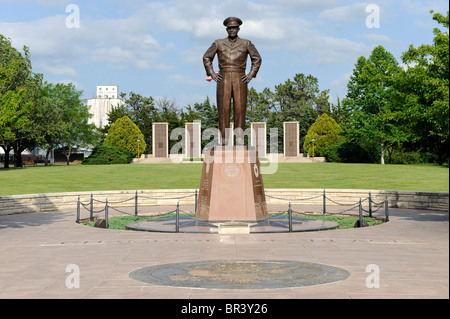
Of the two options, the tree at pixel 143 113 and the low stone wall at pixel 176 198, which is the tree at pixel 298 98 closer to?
the tree at pixel 143 113

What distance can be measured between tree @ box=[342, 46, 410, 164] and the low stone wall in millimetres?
38222

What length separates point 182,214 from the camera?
19312 millimetres

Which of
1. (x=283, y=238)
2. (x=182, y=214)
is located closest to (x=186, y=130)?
(x=182, y=214)

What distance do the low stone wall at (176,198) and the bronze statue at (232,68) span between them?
549 centimetres

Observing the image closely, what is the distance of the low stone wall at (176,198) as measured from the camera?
20.5 metres

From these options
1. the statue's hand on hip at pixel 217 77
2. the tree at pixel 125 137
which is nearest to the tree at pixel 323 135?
the tree at pixel 125 137

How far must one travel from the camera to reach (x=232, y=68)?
1645 centimetres

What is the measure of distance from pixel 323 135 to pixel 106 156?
2997 cm

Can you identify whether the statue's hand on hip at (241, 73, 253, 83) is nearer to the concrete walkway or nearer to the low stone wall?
the concrete walkway

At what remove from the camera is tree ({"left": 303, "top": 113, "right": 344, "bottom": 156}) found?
76.1m

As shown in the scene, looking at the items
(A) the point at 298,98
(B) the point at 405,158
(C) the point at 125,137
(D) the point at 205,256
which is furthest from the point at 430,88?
(A) the point at 298,98

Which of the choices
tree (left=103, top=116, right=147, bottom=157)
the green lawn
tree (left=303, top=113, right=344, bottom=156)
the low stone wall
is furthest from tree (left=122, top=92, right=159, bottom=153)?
the low stone wall
